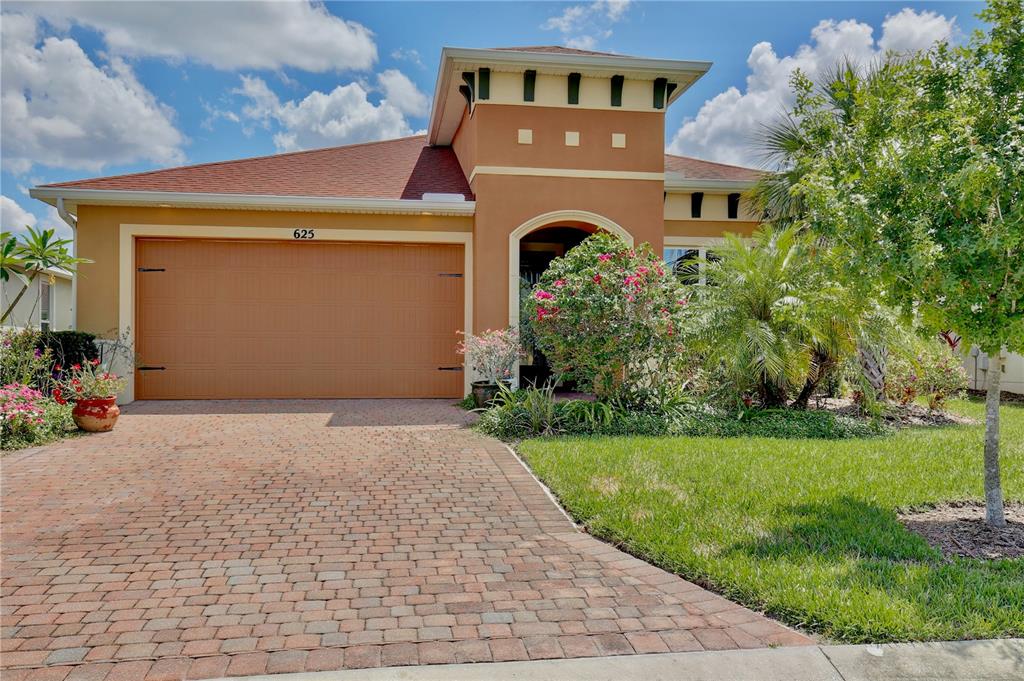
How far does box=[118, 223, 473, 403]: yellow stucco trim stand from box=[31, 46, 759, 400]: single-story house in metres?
0.03

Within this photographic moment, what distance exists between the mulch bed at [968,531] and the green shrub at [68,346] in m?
10.4

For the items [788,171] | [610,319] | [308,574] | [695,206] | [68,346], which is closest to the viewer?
[308,574]

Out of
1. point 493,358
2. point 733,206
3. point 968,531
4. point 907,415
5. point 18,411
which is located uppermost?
point 733,206

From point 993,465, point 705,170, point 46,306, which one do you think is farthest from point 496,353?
point 46,306

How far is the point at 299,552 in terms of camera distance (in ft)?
14.1

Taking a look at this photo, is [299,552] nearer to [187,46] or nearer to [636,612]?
[636,612]

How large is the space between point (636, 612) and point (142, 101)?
1449cm

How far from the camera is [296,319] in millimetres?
11789

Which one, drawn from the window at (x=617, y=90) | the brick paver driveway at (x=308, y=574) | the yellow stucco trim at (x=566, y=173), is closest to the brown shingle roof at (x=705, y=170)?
the yellow stucco trim at (x=566, y=173)

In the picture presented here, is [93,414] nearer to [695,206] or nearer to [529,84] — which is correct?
[529,84]

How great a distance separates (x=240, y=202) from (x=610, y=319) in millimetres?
6848

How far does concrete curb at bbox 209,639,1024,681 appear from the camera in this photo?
9.34ft

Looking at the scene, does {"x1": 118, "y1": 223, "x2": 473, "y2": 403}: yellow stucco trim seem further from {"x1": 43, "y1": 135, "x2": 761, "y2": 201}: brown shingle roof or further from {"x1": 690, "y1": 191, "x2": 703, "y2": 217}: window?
{"x1": 690, "y1": 191, "x2": 703, "y2": 217}: window

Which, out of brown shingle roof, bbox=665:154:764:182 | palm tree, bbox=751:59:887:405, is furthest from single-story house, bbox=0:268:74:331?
palm tree, bbox=751:59:887:405
